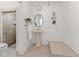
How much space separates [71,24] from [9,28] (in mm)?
898

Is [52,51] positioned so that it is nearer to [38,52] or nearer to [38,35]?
[38,52]

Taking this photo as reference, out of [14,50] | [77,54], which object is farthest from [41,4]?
[77,54]

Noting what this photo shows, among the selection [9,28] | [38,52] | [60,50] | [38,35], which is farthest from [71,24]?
[9,28]

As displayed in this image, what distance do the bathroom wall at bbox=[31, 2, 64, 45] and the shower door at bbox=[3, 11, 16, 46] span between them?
1.09 feet

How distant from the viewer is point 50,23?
5.10ft

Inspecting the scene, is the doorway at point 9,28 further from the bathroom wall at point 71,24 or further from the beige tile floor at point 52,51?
the bathroom wall at point 71,24

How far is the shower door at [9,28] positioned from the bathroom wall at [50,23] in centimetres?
33

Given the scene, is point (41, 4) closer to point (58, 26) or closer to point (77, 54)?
→ point (58, 26)

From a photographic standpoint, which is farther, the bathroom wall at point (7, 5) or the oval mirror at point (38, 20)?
the oval mirror at point (38, 20)

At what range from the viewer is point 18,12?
1489 millimetres

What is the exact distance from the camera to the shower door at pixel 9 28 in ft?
4.85

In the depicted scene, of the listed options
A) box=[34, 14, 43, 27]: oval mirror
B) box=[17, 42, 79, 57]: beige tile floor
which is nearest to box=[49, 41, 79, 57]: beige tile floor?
box=[17, 42, 79, 57]: beige tile floor

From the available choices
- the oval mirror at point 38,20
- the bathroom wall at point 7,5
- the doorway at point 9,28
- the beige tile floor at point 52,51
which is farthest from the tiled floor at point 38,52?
the bathroom wall at point 7,5

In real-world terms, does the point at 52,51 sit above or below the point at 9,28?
below
